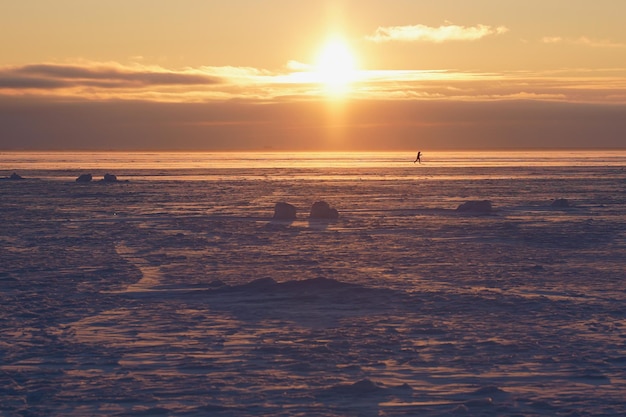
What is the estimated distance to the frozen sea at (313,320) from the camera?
8617 mm

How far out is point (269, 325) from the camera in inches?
472

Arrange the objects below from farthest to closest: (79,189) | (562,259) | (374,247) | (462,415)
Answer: (79,189) < (374,247) < (562,259) < (462,415)

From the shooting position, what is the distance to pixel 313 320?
12367mm

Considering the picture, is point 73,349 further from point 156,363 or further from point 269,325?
point 269,325

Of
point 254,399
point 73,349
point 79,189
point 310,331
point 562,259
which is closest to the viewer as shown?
point 254,399

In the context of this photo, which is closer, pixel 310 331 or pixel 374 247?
pixel 310 331

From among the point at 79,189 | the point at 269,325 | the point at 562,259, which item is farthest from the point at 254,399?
the point at 79,189

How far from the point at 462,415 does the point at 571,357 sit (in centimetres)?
265

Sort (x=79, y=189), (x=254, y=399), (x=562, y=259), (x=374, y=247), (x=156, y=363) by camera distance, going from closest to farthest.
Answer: (x=254, y=399) < (x=156, y=363) < (x=562, y=259) < (x=374, y=247) < (x=79, y=189)

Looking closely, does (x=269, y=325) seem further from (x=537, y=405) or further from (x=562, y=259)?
(x=562, y=259)

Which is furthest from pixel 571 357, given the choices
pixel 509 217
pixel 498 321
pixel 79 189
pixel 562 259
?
pixel 79 189

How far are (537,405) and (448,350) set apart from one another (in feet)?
7.20

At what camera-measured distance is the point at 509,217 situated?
29906mm

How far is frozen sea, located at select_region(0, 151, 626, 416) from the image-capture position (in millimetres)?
8617
